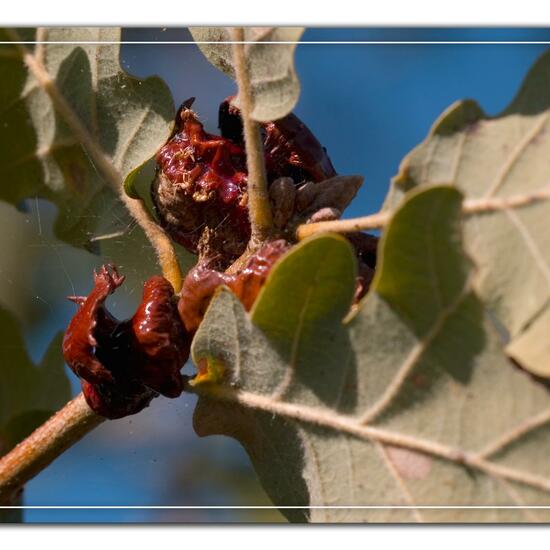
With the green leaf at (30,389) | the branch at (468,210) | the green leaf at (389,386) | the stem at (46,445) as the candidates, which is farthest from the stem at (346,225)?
the green leaf at (30,389)

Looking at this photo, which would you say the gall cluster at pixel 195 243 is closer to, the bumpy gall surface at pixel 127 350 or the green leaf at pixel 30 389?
the bumpy gall surface at pixel 127 350

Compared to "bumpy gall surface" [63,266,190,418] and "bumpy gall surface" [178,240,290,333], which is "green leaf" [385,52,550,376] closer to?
"bumpy gall surface" [178,240,290,333]

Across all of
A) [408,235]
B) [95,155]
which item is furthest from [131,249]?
[408,235]

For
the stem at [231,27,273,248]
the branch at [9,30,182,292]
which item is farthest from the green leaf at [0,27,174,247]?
the stem at [231,27,273,248]

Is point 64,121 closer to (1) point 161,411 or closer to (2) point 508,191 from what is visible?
(1) point 161,411

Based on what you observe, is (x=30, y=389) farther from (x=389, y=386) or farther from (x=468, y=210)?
(x=468, y=210)
